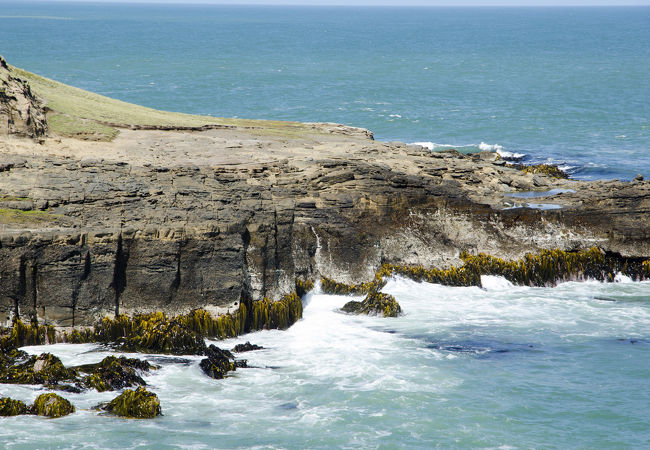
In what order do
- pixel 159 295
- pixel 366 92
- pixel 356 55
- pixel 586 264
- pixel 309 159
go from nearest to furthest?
pixel 159 295, pixel 586 264, pixel 309 159, pixel 366 92, pixel 356 55

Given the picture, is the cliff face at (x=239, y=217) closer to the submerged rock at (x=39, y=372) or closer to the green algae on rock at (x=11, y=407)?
the submerged rock at (x=39, y=372)

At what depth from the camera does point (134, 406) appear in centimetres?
1425

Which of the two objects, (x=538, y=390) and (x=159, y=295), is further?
(x=159, y=295)

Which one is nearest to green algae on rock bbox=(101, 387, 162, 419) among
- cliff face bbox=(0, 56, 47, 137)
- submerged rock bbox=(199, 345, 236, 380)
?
submerged rock bbox=(199, 345, 236, 380)

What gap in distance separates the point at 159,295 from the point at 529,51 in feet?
396

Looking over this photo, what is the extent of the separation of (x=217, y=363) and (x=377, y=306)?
5528mm

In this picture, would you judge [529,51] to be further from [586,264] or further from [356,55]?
[586,264]

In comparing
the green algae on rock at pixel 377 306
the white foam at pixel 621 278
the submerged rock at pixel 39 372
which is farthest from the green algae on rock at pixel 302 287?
the white foam at pixel 621 278

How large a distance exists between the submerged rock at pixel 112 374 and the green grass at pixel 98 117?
43.1ft

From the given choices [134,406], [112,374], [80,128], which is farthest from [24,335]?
[80,128]

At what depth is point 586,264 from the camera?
77.4ft

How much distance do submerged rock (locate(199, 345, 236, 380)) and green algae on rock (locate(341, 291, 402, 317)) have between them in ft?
15.0

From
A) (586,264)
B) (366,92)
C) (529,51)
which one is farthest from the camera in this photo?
(529,51)

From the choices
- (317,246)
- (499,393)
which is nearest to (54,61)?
(317,246)
